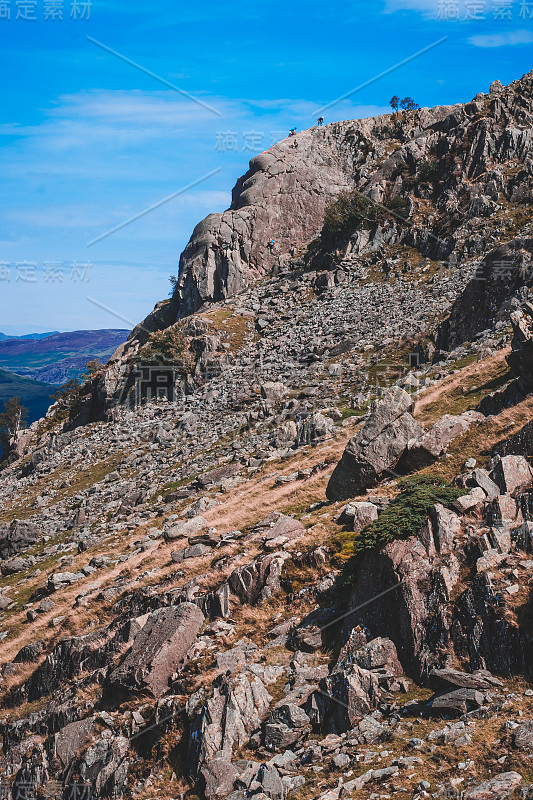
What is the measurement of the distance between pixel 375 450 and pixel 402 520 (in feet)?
34.8

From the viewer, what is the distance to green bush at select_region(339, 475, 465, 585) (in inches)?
701

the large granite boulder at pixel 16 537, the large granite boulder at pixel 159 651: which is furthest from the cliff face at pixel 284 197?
the large granite boulder at pixel 159 651

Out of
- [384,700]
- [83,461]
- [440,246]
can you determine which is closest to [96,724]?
[384,700]

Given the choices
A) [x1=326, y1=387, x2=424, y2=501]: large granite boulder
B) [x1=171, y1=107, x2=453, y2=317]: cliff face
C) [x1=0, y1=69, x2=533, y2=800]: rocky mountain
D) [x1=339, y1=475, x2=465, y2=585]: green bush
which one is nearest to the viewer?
[x1=0, y1=69, x2=533, y2=800]: rocky mountain

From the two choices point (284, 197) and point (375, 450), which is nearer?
point (375, 450)

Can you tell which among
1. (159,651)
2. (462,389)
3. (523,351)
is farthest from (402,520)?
(462,389)

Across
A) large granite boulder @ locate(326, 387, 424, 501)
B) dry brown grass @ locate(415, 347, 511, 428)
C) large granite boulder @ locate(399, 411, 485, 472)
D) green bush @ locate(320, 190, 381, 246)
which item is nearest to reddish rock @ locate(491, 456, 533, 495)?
large granite boulder @ locate(399, 411, 485, 472)

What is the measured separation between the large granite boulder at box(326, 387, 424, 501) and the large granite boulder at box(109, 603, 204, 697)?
34.3 feet

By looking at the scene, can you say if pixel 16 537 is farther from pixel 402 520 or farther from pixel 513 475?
pixel 513 475

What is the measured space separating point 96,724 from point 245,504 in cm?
1639

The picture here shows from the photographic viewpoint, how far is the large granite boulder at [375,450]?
93.8 ft

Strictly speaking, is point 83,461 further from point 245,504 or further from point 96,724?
point 96,724

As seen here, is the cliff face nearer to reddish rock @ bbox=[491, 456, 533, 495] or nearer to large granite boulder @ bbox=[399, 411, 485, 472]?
large granite boulder @ bbox=[399, 411, 485, 472]

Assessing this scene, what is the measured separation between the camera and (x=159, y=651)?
66.7 feet
